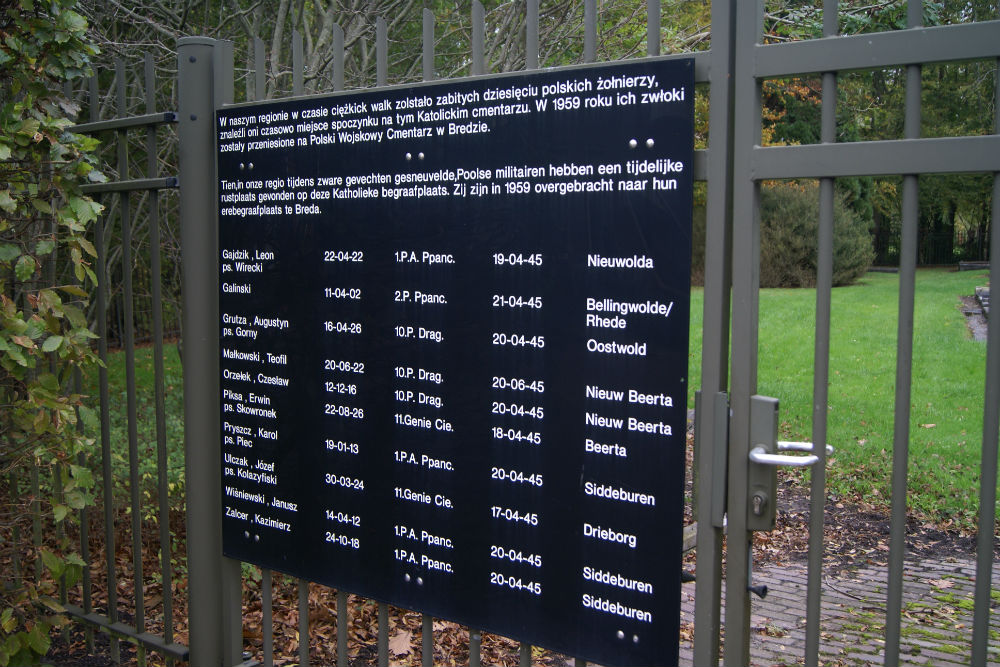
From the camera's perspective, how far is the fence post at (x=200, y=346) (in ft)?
11.4

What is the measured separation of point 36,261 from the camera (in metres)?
3.51

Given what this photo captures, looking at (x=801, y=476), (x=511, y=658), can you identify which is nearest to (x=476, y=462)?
(x=511, y=658)

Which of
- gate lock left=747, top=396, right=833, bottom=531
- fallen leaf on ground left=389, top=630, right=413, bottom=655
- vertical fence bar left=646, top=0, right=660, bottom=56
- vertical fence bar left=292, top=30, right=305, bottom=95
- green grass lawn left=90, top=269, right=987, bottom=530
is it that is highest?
vertical fence bar left=292, top=30, right=305, bottom=95

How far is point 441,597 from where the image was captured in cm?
286

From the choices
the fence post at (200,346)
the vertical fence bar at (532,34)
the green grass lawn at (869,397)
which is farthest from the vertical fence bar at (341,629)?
the green grass lawn at (869,397)

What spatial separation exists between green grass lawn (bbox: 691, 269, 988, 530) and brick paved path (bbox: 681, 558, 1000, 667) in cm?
125

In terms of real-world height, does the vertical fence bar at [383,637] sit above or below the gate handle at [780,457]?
below

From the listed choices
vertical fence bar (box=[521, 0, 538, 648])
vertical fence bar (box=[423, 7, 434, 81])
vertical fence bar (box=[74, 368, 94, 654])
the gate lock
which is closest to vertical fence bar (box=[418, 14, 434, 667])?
vertical fence bar (box=[423, 7, 434, 81])

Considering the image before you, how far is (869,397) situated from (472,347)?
339 inches

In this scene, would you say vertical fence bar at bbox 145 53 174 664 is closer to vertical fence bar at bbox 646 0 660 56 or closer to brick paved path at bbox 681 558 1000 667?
vertical fence bar at bbox 646 0 660 56

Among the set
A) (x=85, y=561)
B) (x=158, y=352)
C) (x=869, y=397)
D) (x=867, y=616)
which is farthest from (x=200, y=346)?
(x=869, y=397)

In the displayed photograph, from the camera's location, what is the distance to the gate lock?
2.27 m

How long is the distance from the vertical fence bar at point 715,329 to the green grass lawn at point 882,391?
559 centimetres

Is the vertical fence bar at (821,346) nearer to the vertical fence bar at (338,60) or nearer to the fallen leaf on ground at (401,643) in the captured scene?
the vertical fence bar at (338,60)
